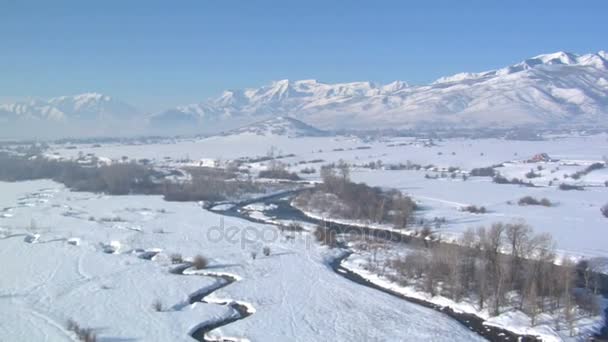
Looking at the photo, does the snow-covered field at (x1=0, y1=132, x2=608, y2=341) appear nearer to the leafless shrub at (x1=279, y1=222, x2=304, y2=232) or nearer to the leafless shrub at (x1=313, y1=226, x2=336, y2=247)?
the leafless shrub at (x1=313, y1=226, x2=336, y2=247)

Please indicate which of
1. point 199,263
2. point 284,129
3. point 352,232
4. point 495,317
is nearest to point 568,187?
point 352,232

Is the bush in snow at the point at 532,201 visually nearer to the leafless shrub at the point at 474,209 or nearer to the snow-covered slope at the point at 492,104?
the leafless shrub at the point at 474,209

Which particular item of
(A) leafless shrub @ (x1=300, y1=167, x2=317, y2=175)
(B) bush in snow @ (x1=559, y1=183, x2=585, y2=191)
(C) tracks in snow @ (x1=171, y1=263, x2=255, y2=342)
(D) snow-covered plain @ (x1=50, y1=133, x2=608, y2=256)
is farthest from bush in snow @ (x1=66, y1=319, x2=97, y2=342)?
(A) leafless shrub @ (x1=300, y1=167, x2=317, y2=175)

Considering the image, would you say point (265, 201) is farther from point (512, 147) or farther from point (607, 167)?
point (512, 147)

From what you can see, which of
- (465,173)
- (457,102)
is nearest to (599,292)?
(465,173)

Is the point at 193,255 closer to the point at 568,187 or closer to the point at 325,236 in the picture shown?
the point at 325,236
